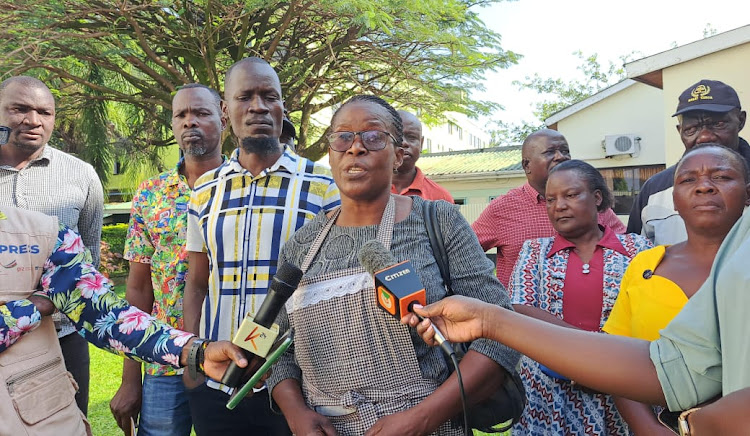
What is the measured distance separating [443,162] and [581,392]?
23.2 m

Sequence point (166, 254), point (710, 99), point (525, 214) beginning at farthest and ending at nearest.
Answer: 1. point (525, 214)
2. point (710, 99)
3. point (166, 254)

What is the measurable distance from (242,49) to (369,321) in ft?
37.9

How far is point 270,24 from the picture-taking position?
1284 cm

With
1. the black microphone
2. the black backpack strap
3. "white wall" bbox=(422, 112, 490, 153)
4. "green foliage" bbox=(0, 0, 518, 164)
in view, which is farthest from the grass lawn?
"white wall" bbox=(422, 112, 490, 153)

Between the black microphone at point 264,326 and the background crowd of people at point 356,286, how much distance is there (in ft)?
0.39

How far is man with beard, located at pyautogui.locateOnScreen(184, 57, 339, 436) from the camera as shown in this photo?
8.59ft

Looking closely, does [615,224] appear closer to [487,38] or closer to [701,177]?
[701,177]

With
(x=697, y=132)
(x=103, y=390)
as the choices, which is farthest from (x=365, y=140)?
(x=103, y=390)

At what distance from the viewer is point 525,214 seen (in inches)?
149

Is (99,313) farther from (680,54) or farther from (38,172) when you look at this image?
(680,54)

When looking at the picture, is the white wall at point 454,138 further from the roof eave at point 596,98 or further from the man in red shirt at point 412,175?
the man in red shirt at point 412,175

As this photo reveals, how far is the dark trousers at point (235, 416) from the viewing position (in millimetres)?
2557

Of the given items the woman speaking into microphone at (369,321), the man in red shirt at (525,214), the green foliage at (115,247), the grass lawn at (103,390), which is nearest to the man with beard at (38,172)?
the woman speaking into microphone at (369,321)

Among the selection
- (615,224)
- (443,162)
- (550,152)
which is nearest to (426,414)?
(615,224)
